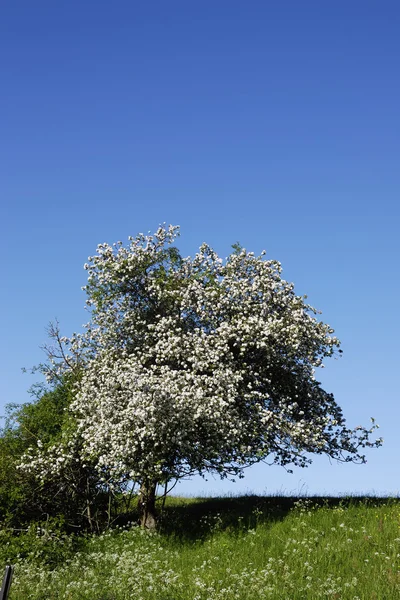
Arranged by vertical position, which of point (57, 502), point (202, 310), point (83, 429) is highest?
point (202, 310)

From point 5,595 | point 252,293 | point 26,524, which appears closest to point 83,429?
point 26,524

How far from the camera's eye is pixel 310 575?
15.8 m

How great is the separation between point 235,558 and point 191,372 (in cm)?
672

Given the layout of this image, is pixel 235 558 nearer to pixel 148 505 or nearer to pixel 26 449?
pixel 148 505

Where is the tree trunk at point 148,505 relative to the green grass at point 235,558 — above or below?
above

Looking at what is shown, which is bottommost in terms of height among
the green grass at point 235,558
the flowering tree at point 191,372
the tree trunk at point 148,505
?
the green grass at point 235,558

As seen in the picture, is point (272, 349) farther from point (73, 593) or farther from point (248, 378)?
point (73, 593)

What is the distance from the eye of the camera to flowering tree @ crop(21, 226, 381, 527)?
21391 mm

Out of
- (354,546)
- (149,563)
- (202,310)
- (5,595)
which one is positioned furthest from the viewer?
(202,310)

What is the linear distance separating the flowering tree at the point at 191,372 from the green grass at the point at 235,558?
209cm

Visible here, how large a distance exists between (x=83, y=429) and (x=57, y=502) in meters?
3.33

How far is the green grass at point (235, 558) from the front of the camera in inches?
602

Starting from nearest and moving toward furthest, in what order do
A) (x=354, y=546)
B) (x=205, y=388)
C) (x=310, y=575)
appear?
(x=310, y=575) < (x=354, y=546) < (x=205, y=388)

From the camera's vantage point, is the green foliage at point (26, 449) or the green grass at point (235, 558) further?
the green foliage at point (26, 449)
